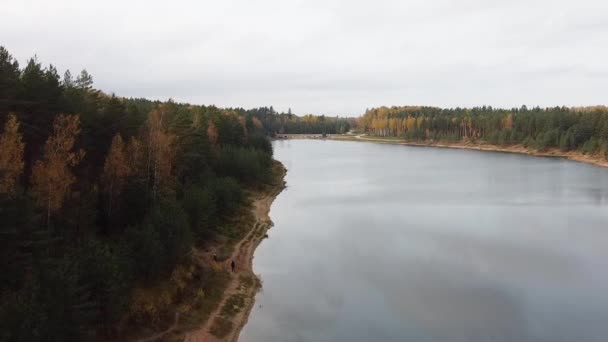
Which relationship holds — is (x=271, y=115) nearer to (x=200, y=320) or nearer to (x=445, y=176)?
(x=445, y=176)

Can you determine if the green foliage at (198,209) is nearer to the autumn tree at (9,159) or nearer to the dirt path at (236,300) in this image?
the dirt path at (236,300)

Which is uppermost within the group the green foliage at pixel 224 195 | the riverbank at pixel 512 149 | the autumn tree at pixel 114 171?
the autumn tree at pixel 114 171

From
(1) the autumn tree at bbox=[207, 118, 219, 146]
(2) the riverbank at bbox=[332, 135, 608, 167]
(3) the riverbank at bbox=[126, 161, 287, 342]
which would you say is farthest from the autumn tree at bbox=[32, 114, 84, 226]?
(2) the riverbank at bbox=[332, 135, 608, 167]

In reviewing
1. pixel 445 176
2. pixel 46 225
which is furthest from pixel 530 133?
pixel 46 225

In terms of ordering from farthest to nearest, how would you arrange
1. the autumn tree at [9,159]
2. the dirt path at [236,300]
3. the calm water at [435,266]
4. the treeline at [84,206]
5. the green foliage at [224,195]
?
the green foliage at [224,195]
the calm water at [435,266]
the dirt path at [236,300]
the autumn tree at [9,159]
the treeline at [84,206]

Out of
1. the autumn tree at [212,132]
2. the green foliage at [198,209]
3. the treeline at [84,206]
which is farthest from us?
the autumn tree at [212,132]

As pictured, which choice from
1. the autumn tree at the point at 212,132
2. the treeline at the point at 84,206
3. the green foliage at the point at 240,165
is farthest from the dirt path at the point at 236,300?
the autumn tree at the point at 212,132
